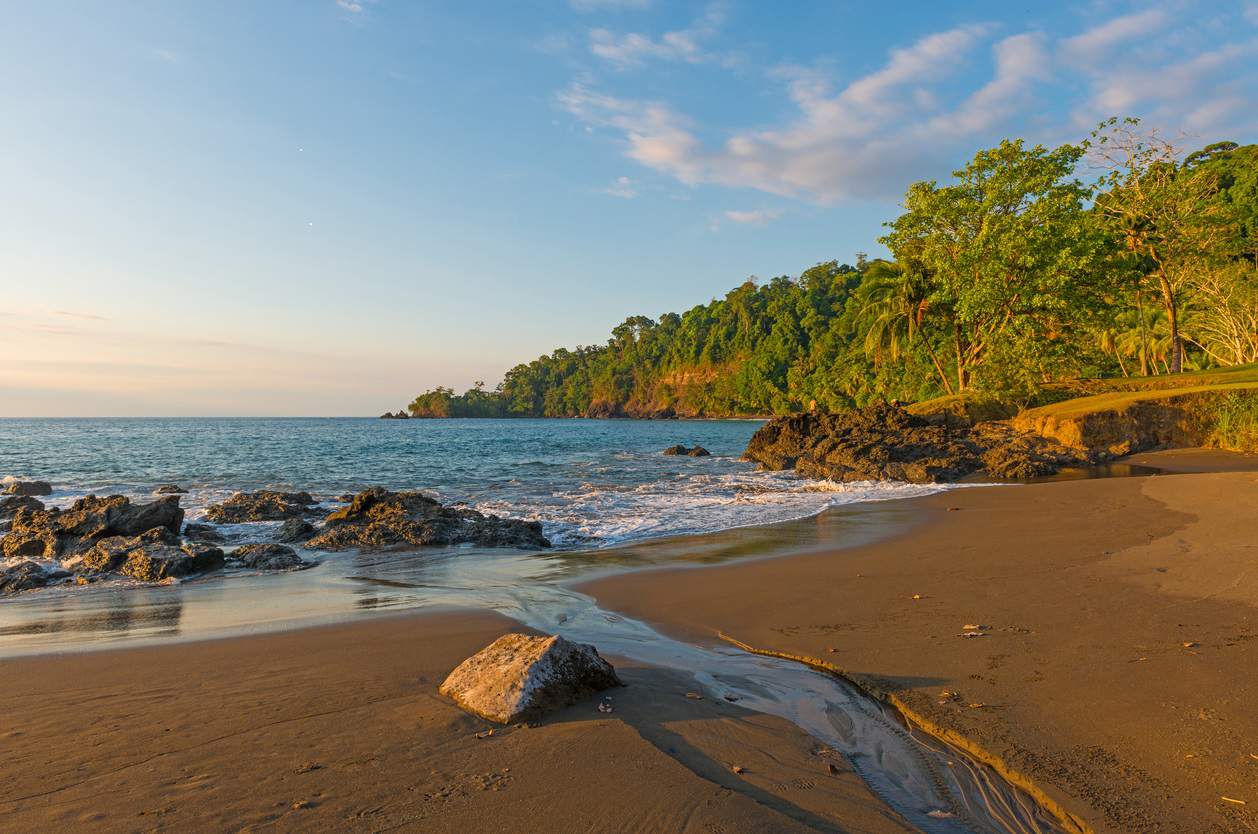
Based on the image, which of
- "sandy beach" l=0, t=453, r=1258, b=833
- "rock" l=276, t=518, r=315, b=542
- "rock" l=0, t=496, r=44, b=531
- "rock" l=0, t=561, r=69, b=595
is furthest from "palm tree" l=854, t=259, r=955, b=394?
"rock" l=0, t=496, r=44, b=531

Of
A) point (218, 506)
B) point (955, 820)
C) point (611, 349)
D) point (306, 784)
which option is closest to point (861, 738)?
point (955, 820)

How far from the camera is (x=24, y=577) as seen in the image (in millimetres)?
8922

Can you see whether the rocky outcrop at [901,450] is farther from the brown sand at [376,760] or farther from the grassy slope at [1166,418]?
the brown sand at [376,760]

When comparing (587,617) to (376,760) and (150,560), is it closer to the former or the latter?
(376,760)

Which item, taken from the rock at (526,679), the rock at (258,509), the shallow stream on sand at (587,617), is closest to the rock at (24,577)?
the shallow stream on sand at (587,617)

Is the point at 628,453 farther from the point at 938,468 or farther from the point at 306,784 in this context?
the point at 306,784

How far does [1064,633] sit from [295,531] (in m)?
11.8

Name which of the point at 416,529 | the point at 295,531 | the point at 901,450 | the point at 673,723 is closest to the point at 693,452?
the point at 901,450

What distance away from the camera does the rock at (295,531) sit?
12039 mm

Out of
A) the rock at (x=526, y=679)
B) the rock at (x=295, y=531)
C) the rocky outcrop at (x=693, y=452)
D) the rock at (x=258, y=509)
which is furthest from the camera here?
the rocky outcrop at (x=693, y=452)

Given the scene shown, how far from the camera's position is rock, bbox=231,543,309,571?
32.6 ft

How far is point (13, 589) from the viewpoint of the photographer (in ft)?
28.4

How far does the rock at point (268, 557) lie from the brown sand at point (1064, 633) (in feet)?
16.0

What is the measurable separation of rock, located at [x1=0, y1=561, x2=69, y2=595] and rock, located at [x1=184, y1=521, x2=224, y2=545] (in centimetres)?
299
